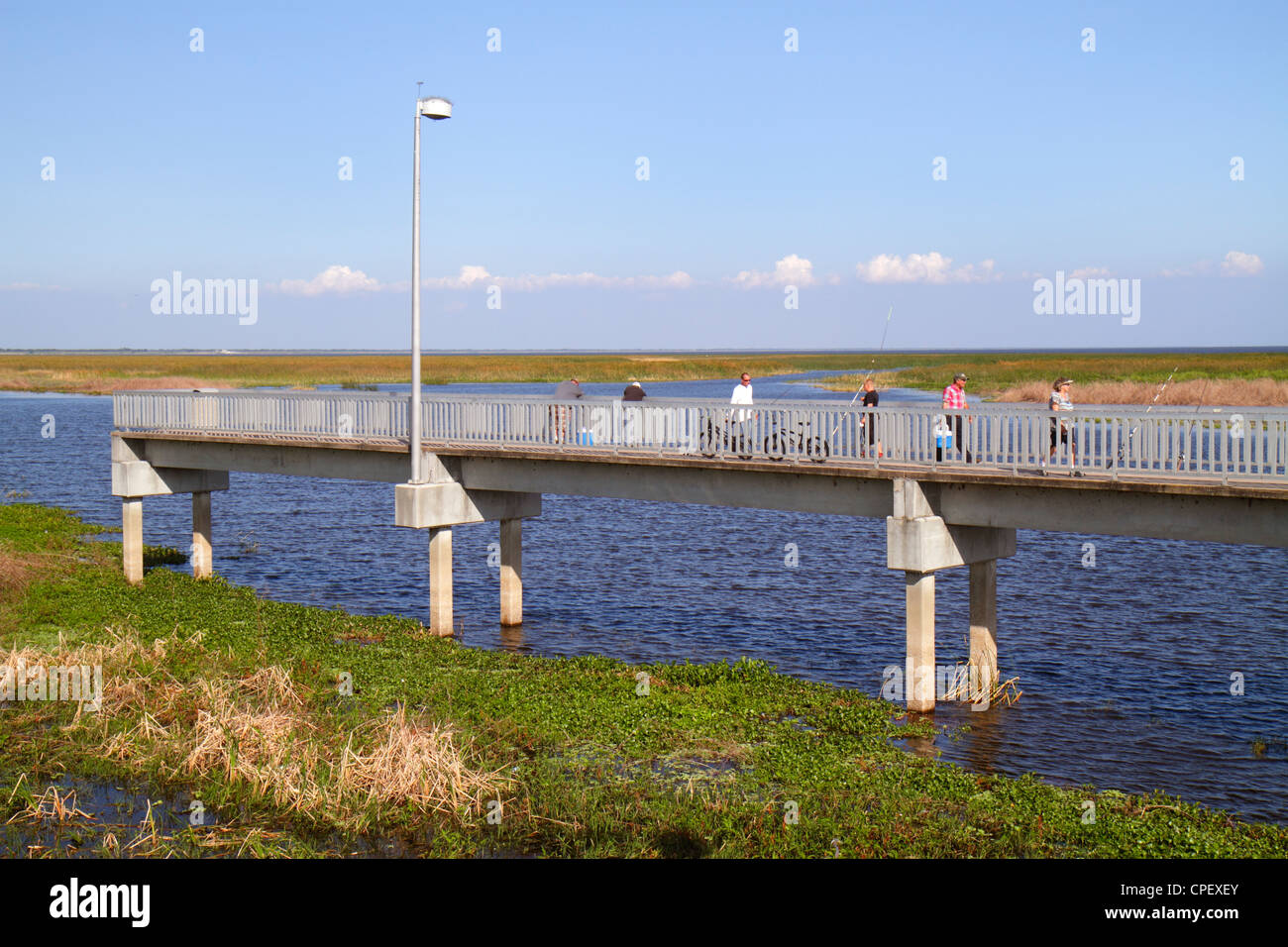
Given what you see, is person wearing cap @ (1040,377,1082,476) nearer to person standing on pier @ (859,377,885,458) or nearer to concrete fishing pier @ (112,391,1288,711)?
concrete fishing pier @ (112,391,1288,711)

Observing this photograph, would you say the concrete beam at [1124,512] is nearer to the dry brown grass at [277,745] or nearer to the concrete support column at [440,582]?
the dry brown grass at [277,745]

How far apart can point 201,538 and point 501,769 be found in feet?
62.3

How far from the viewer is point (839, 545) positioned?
3978cm

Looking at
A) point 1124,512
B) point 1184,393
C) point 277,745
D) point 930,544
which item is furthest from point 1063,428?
point 1184,393

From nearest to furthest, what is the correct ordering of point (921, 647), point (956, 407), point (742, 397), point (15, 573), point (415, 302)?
point (921, 647) < point (956, 407) < point (742, 397) < point (415, 302) < point (15, 573)

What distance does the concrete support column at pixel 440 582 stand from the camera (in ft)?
82.8

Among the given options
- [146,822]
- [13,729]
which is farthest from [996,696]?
[13,729]

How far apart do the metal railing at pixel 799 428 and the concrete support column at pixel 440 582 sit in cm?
203

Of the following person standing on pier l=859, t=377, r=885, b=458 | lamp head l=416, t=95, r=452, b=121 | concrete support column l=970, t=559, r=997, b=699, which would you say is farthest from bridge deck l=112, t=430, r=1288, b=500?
lamp head l=416, t=95, r=452, b=121

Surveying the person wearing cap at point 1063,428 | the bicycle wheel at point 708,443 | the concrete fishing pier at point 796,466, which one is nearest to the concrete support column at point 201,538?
the concrete fishing pier at point 796,466

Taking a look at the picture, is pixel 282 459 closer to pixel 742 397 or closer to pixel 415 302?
pixel 415 302

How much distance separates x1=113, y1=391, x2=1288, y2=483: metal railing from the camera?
17.0m

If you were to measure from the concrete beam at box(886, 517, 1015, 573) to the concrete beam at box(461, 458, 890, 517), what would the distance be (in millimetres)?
657

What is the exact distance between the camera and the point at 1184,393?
2429 inches
